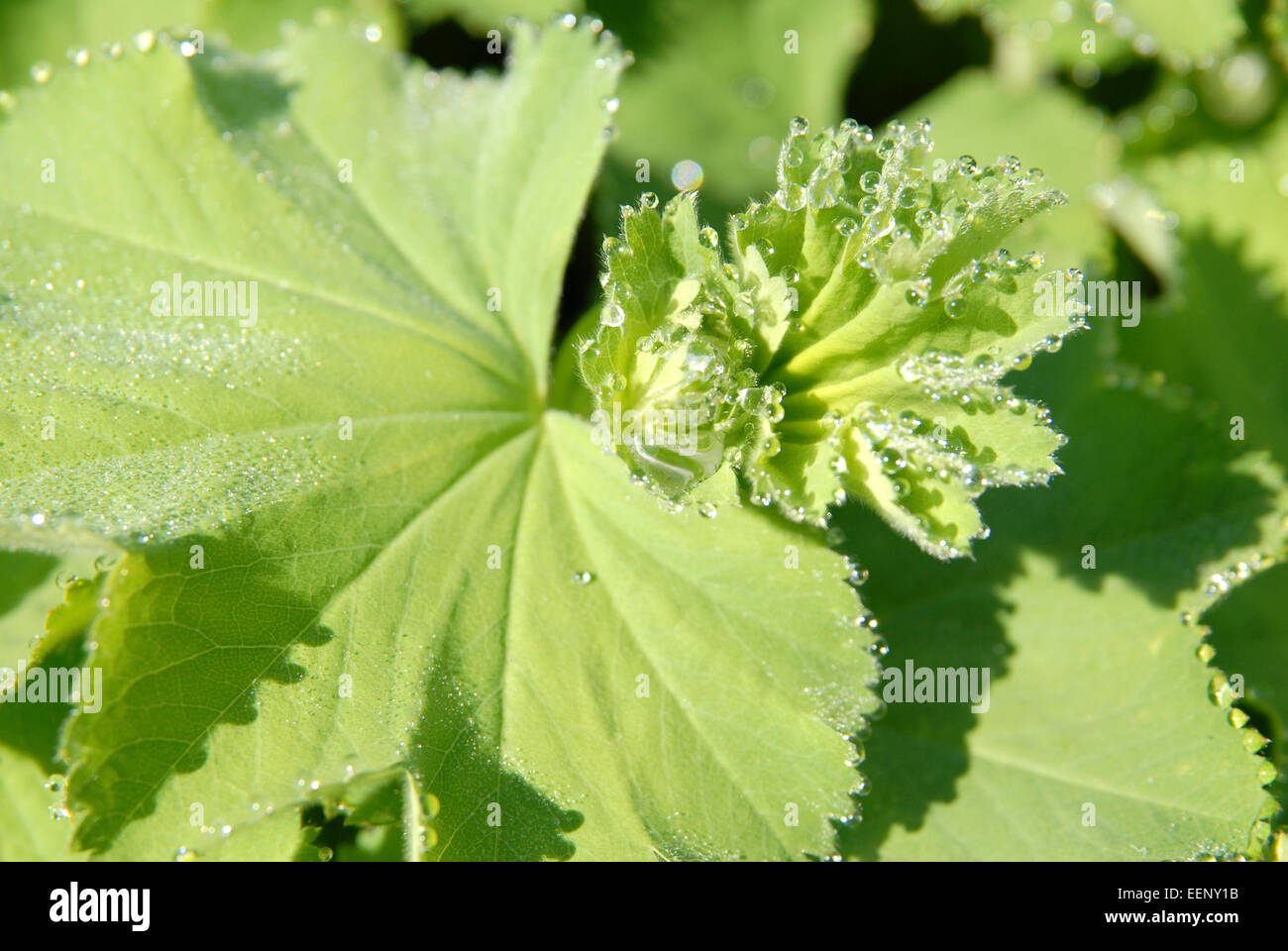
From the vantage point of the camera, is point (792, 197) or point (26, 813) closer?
point (792, 197)

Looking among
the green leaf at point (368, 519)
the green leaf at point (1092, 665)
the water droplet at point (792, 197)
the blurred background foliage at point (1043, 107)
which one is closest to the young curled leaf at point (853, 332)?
the water droplet at point (792, 197)

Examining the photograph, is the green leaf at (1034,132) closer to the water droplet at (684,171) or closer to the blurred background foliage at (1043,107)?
the blurred background foliage at (1043,107)

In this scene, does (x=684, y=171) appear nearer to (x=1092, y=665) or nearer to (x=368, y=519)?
(x=368, y=519)

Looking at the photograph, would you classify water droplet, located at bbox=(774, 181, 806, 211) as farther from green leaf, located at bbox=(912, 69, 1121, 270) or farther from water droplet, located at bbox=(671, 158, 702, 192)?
green leaf, located at bbox=(912, 69, 1121, 270)

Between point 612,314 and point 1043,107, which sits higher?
point 1043,107

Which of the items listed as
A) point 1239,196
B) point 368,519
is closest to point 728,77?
point 1239,196

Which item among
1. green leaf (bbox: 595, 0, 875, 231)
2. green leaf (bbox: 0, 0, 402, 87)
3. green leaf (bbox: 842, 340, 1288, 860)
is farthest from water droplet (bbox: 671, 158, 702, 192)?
green leaf (bbox: 842, 340, 1288, 860)

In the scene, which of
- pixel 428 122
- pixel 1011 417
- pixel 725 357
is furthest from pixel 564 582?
pixel 428 122

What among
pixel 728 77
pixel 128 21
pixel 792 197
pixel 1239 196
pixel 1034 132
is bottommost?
pixel 792 197
